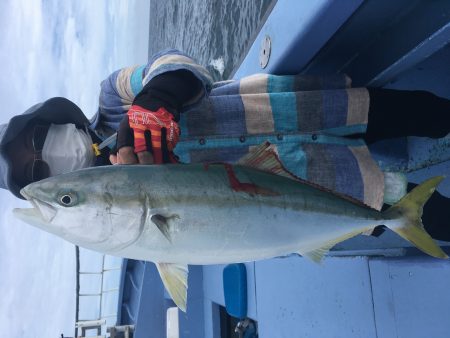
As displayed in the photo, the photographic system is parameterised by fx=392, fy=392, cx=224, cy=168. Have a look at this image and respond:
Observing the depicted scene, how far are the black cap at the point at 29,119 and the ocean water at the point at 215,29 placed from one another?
1640 millimetres

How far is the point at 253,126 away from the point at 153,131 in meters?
0.63

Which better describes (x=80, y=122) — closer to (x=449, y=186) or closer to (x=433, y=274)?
(x=433, y=274)

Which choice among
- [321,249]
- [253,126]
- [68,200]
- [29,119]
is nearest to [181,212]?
[68,200]

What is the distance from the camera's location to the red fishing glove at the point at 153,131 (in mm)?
1322

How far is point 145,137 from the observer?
132 cm

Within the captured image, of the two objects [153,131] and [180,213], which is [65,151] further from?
[180,213]

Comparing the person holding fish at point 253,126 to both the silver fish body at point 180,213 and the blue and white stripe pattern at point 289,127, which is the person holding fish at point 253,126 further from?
A: the silver fish body at point 180,213

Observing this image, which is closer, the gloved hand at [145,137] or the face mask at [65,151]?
the gloved hand at [145,137]

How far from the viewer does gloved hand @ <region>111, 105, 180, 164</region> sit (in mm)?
1325

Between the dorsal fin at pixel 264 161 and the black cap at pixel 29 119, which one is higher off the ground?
the black cap at pixel 29 119

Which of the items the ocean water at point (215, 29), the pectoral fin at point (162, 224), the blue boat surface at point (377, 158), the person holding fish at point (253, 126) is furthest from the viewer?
the ocean water at point (215, 29)

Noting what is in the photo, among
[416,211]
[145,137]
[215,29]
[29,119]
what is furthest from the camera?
[215,29]

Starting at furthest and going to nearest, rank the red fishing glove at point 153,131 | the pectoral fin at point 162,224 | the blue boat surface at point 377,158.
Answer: the blue boat surface at point 377,158 < the red fishing glove at point 153,131 < the pectoral fin at point 162,224

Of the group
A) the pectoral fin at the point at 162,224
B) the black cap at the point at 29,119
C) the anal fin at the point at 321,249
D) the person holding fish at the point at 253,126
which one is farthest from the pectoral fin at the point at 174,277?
the black cap at the point at 29,119
